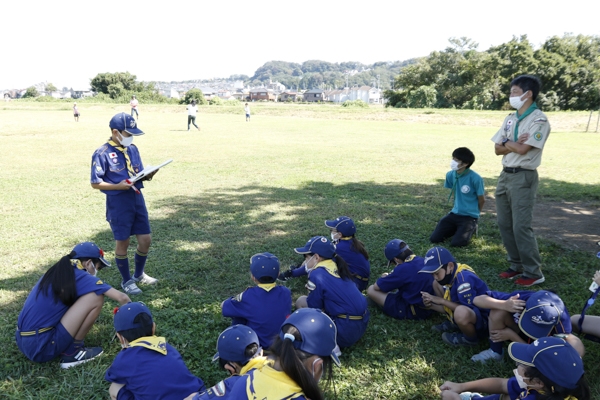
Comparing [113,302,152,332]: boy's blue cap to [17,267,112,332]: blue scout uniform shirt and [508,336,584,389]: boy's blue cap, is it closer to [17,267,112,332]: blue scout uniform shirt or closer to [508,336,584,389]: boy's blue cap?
[17,267,112,332]: blue scout uniform shirt

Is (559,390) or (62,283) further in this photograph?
(62,283)

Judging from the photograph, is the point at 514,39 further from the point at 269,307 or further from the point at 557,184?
the point at 269,307

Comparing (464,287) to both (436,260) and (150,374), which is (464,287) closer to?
(436,260)

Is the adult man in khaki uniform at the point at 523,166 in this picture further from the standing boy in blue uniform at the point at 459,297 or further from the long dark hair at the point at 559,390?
the long dark hair at the point at 559,390

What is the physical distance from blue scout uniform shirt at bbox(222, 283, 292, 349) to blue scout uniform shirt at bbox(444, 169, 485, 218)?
10.8 ft

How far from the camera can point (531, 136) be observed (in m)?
4.23

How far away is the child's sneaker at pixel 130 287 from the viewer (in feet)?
14.2

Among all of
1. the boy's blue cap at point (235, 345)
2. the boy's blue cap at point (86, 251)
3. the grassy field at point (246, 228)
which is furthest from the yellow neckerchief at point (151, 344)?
the boy's blue cap at point (86, 251)

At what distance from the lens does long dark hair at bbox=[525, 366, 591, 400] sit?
207cm

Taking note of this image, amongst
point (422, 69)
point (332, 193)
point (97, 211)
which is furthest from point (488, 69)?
point (97, 211)

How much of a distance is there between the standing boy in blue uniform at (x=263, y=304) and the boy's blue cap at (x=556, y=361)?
5.30 ft

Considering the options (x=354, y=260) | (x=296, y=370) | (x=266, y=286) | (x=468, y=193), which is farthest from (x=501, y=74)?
(x=296, y=370)

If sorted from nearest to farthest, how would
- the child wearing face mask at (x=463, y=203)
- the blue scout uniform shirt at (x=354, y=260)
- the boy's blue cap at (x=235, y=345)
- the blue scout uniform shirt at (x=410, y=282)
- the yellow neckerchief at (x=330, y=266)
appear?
the boy's blue cap at (x=235, y=345) → the yellow neckerchief at (x=330, y=266) → the blue scout uniform shirt at (x=410, y=282) → the blue scout uniform shirt at (x=354, y=260) → the child wearing face mask at (x=463, y=203)

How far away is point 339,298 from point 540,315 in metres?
1.36
